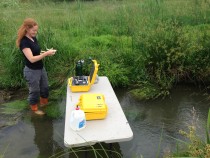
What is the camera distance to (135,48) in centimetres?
605

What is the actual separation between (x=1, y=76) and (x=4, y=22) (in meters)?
1.85

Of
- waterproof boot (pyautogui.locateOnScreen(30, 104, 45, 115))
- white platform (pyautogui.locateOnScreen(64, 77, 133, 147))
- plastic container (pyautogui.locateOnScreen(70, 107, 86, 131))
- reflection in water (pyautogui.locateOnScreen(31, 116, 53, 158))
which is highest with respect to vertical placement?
plastic container (pyautogui.locateOnScreen(70, 107, 86, 131))

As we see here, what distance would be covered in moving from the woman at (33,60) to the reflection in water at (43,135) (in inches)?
8.1

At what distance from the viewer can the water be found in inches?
154

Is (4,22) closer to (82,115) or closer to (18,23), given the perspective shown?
(18,23)

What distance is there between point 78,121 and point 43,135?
136cm

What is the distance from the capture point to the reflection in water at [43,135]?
13.0ft

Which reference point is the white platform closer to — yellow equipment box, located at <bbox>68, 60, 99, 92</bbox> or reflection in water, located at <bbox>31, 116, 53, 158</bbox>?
yellow equipment box, located at <bbox>68, 60, 99, 92</bbox>

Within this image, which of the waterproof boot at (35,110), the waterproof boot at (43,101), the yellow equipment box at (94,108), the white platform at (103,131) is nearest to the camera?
the white platform at (103,131)

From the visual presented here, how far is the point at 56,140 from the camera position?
4207 millimetres

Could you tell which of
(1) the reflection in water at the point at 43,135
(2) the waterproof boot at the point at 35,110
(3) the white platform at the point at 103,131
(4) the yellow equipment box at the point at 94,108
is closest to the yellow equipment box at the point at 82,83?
(3) the white platform at the point at 103,131

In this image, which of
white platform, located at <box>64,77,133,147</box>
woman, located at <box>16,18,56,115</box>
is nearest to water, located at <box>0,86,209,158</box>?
woman, located at <box>16,18,56,115</box>

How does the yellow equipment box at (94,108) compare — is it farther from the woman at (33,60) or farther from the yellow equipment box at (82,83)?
the woman at (33,60)

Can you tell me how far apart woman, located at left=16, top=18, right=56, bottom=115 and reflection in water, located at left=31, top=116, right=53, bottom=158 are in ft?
0.68
